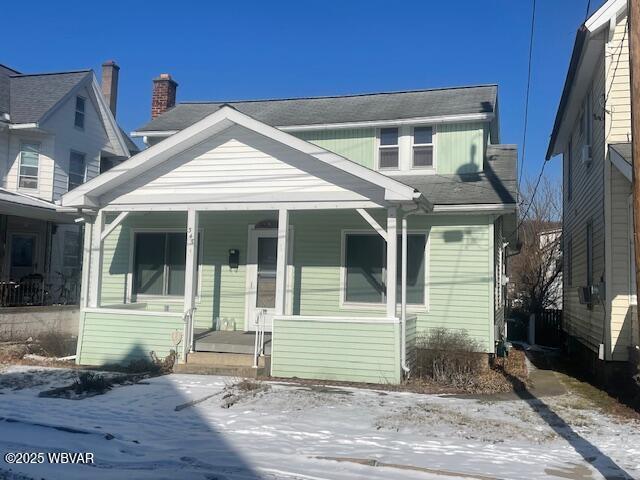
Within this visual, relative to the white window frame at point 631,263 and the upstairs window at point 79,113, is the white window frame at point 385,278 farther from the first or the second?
the upstairs window at point 79,113

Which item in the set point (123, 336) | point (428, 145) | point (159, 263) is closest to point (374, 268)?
point (428, 145)

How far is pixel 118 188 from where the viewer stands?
11477 millimetres

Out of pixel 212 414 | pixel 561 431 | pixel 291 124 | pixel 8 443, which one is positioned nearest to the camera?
pixel 8 443

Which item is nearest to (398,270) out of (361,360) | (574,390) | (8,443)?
(361,360)

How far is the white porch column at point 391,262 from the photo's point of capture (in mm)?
9781

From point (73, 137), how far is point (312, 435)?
688 inches

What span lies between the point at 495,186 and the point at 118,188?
744 centimetres

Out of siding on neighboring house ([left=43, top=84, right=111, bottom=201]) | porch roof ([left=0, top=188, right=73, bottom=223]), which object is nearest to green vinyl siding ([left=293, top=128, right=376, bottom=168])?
porch roof ([left=0, top=188, right=73, bottom=223])

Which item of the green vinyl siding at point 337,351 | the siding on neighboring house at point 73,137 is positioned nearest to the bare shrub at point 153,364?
the green vinyl siding at point 337,351

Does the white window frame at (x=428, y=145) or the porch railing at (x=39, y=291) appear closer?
the white window frame at (x=428, y=145)

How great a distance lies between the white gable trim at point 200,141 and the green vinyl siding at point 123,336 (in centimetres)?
228

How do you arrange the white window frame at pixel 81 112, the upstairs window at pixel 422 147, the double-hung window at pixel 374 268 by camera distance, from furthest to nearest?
the white window frame at pixel 81 112, the upstairs window at pixel 422 147, the double-hung window at pixel 374 268

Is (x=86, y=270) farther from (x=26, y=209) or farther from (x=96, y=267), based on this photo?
(x=26, y=209)

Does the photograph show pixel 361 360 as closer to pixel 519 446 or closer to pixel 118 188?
pixel 519 446
